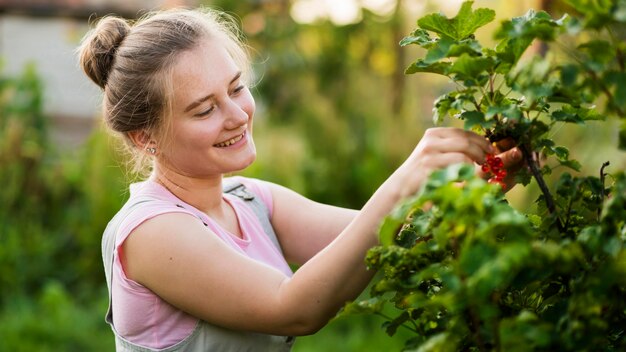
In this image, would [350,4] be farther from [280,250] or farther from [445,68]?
[445,68]

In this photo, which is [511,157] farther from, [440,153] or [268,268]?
[268,268]

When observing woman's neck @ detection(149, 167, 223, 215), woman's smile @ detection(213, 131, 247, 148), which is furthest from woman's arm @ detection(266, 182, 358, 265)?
woman's smile @ detection(213, 131, 247, 148)

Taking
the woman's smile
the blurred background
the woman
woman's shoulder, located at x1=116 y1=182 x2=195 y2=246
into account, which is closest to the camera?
the woman

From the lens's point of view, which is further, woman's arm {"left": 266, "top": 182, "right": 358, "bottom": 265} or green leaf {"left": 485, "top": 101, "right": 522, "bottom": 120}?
woman's arm {"left": 266, "top": 182, "right": 358, "bottom": 265}

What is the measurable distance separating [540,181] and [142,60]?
41.5 inches

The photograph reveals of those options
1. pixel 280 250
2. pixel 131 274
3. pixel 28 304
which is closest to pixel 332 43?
pixel 28 304

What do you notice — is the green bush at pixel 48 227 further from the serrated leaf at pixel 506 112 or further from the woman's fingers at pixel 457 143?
the serrated leaf at pixel 506 112

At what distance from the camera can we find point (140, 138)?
6.90 ft

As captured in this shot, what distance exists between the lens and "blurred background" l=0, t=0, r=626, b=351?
5324 millimetres

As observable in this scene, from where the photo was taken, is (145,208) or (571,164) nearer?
(571,164)

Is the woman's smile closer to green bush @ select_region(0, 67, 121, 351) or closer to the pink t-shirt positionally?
the pink t-shirt

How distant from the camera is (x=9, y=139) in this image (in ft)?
19.2

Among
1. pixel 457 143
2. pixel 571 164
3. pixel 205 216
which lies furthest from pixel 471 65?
Result: pixel 205 216

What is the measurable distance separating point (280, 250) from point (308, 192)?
12.5 ft
